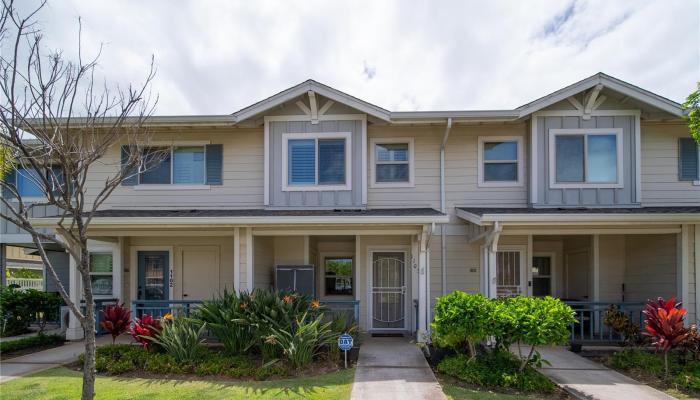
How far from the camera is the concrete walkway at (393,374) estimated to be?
604 centimetres

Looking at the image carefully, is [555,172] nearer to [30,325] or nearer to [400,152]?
[400,152]

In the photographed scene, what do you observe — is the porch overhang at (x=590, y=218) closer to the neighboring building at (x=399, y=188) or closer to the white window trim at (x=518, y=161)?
the neighboring building at (x=399, y=188)

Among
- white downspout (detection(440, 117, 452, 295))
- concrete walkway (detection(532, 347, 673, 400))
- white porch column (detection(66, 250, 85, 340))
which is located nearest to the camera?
concrete walkway (detection(532, 347, 673, 400))

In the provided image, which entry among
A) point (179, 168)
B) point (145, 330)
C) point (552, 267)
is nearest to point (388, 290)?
point (552, 267)

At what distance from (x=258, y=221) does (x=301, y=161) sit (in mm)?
2292

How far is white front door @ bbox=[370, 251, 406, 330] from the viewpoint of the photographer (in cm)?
1069

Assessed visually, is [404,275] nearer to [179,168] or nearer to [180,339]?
[180,339]

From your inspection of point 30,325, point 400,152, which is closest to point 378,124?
point 400,152

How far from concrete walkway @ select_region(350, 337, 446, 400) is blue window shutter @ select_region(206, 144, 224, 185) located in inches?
215

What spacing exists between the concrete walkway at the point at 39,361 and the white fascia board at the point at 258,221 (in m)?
2.58

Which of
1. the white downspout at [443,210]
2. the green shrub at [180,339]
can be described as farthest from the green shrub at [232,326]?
the white downspout at [443,210]

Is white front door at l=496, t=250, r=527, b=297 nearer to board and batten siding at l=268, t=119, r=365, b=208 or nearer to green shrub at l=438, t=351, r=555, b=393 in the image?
green shrub at l=438, t=351, r=555, b=393

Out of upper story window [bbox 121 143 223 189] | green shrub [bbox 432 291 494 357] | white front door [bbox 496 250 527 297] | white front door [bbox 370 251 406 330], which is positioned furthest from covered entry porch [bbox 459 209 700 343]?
upper story window [bbox 121 143 223 189]

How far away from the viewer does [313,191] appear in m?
10.3
